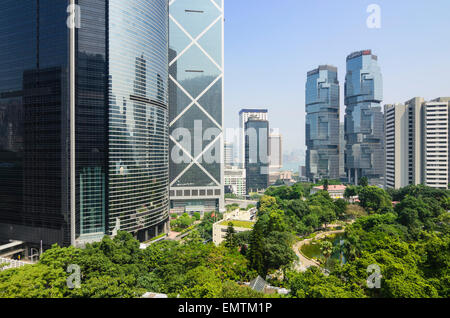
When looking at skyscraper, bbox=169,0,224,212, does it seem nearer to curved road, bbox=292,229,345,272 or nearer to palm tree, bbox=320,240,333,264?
curved road, bbox=292,229,345,272

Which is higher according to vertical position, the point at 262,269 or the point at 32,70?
the point at 32,70

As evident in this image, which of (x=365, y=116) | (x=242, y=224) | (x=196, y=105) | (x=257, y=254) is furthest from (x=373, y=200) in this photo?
(x=365, y=116)

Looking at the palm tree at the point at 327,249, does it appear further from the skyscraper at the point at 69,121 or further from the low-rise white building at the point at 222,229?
the skyscraper at the point at 69,121

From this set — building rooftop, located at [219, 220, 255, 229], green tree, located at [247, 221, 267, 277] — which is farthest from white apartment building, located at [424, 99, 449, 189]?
green tree, located at [247, 221, 267, 277]

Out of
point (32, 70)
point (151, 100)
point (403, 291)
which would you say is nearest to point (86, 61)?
point (32, 70)

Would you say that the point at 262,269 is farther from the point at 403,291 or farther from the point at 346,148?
the point at 346,148

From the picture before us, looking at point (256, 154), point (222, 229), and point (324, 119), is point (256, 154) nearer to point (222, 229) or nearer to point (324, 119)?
point (324, 119)
